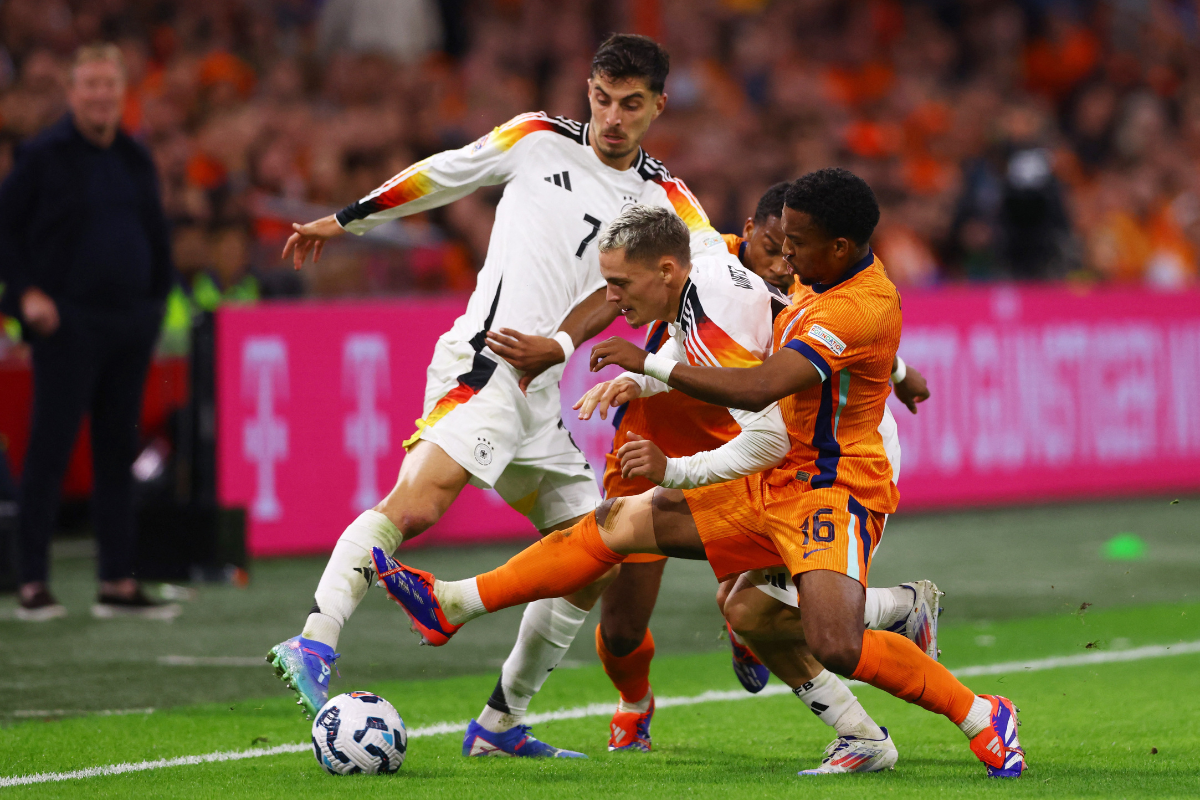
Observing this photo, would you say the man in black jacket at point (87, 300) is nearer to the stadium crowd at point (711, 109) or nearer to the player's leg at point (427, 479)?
the stadium crowd at point (711, 109)

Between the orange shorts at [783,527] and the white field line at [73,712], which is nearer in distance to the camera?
the orange shorts at [783,527]

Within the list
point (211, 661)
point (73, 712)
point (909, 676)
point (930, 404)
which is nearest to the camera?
point (909, 676)

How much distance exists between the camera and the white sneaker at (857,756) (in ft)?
15.9

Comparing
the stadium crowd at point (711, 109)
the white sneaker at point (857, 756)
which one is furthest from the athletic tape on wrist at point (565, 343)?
the stadium crowd at point (711, 109)

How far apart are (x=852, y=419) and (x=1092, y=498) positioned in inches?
374

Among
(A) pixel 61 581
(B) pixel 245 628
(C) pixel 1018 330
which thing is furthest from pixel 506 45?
(B) pixel 245 628

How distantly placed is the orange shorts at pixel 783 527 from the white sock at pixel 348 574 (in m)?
0.94

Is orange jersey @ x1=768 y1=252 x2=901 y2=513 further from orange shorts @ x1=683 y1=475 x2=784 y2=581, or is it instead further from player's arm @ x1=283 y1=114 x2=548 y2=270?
player's arm @ x1=283 y1=114 x2=548 y2=270

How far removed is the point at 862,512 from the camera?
4.75 metres

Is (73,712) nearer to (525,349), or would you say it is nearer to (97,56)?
(525,349)

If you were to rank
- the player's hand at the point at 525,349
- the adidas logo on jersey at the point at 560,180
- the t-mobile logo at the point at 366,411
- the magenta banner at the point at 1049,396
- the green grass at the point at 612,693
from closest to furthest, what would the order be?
the green grass at the point at 612,693, the player's hand at the point at 525,349, the adidas logo on jersey at the point at 560,180, the t-mobile logo at the point at 366,411, the magenta banner at the point at 1049,396

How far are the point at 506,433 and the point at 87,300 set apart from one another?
3686 millimetres

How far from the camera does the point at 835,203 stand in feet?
15.4

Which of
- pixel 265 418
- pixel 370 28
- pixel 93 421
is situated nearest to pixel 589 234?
pixel 93 421
